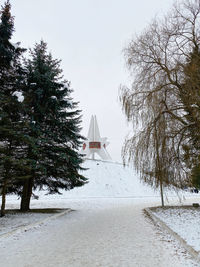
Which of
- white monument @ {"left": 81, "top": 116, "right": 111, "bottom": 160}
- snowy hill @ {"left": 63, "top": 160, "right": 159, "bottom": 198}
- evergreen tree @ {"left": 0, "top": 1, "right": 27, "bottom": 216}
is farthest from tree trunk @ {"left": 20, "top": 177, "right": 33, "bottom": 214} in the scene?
white monument @ {"left": 81, "top": 116, "right": 111, "bottom": 160}

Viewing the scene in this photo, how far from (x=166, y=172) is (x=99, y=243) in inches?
141

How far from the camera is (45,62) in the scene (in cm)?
1352

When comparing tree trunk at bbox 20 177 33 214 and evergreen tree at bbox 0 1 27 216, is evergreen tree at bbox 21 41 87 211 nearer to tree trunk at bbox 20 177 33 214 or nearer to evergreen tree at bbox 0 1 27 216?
tree trunk at bbox 20 177 33 214

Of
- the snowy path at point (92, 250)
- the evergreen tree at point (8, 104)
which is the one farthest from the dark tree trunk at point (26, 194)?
the snowy path at point (92, 250)

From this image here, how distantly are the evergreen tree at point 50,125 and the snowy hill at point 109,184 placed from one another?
16478 millimetres

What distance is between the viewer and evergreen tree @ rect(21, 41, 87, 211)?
12.0 metres

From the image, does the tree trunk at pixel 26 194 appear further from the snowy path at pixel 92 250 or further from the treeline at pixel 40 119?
the snowy path at pixel 92 250

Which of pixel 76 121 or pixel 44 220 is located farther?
pixel 76 121

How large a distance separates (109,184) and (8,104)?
2929 centimetres

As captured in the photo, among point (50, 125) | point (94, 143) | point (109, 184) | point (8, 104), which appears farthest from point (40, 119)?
point (94, 143)

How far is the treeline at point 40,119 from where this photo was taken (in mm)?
9930

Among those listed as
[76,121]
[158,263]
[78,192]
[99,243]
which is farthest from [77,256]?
[78,192]

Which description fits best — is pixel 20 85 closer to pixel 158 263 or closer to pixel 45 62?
pixel 45 62

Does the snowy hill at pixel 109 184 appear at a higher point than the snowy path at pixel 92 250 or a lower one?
higher
